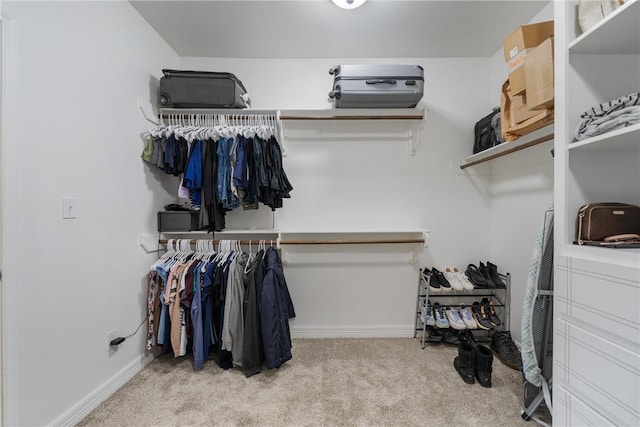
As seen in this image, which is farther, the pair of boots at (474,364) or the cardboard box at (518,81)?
the pair of boots at (474,364)

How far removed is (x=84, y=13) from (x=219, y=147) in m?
0.96

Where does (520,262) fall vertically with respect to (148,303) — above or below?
above

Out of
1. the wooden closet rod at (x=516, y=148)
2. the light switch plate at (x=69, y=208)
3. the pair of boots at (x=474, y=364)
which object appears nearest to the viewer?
the light switch plate at (x=69, y=208)

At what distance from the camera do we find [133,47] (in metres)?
1.61

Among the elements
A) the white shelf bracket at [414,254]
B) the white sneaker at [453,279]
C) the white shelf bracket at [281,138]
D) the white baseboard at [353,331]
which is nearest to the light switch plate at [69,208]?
the white shelf bracket at [281,138]

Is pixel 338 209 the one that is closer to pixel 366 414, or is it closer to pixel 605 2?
pixel 366 414

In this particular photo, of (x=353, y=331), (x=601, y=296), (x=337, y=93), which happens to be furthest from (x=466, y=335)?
(x=337, y=93)

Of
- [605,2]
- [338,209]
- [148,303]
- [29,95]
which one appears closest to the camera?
[605,2]

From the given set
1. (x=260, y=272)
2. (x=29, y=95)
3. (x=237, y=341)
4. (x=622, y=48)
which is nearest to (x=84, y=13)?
(x=29, y=95)

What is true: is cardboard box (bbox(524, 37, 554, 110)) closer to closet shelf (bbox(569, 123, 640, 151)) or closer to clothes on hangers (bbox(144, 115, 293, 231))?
closet shelf (bbox(569, 123, 640, 151))

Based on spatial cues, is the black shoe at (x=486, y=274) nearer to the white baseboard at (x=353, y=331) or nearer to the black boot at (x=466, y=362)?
the black boot at (x=466, y=362)

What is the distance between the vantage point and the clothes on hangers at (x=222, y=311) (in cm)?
156

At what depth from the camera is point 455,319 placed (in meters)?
1.84

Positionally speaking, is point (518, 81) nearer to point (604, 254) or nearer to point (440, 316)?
point (604, 254)
